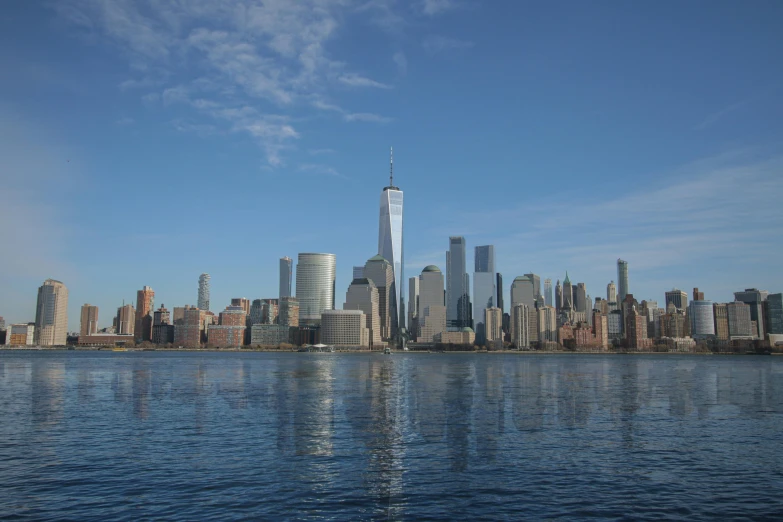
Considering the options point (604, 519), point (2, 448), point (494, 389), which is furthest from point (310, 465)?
point (494, 389)

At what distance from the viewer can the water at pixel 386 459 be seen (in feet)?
105

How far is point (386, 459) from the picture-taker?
42.3 m

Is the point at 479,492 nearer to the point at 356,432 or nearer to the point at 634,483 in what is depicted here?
the point at 634,483

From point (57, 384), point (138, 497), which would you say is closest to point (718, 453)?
point (138, 497)

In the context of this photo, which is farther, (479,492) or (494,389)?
(494,389)

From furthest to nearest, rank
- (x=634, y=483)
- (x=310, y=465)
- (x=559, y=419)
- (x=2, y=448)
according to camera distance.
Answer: (x=559, y=419) < (x=2, y=448) < (x=310, y=465) < (x=634, y=483)

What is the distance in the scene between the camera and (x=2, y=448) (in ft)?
149

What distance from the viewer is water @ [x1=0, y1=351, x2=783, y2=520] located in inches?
1264

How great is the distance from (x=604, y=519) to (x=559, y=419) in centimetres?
3173

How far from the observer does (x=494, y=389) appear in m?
98.9

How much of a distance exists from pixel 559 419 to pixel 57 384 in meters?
84.1

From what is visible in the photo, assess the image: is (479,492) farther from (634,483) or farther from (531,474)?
(634,483)

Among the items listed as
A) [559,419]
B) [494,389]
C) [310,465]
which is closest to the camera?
[310,465]

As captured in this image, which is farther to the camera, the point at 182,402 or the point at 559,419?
the point at 182,402
